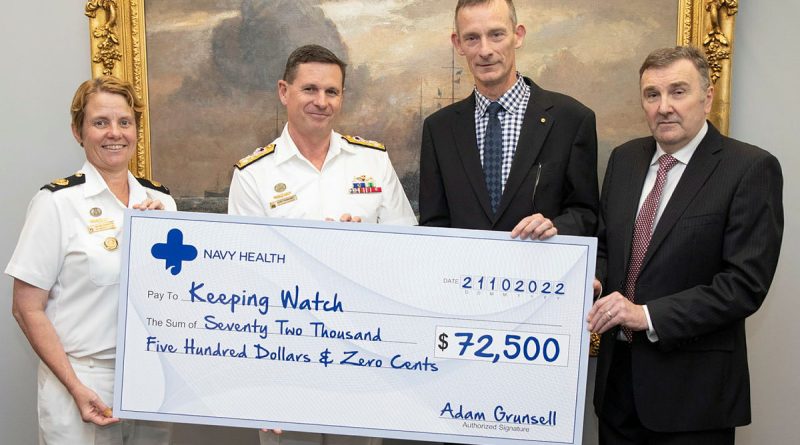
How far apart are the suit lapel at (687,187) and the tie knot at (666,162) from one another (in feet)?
0.23

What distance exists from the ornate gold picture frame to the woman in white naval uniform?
31.0 inches

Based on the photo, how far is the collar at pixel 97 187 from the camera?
2.69m

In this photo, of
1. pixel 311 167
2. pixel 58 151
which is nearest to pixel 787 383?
pixel 311 167

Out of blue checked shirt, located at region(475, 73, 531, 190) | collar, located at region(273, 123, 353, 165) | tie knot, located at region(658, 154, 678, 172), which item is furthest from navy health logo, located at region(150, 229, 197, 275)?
tie knot, located at region(658, 154, 678, 172)

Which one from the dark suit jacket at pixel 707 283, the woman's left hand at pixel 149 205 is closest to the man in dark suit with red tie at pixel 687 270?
the dark suit jacket at pixel 707 283

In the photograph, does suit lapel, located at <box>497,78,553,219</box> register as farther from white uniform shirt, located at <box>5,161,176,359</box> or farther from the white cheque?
white uniform shirt, located at <box>5,161,176,359</box>

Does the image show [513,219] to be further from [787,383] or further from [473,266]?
[787,383]

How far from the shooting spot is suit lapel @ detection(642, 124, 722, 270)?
8.14ft

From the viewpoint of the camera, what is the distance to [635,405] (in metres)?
2.54

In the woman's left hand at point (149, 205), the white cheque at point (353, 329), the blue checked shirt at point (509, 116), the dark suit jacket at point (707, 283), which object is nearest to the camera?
the dark suit jacket at point (707, 283)

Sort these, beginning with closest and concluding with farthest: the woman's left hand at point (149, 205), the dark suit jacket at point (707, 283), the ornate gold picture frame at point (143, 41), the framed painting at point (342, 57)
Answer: the dark suit jacket at point (707, 283), the woman's left hand at point (149, 205), the ornate gold picture frame at point (143, 41), the framed painting at point (342, 57)

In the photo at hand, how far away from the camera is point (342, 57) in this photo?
3436mm

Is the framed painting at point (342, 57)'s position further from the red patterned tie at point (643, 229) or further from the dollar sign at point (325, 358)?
the dollar sign at point (325, 358)
